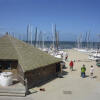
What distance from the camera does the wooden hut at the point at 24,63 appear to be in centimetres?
1467

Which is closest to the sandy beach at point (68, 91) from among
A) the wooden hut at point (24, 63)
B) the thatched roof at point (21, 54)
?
the wooden hut at point (24, 63)

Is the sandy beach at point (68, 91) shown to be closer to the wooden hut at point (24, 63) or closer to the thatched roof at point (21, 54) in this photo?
the wooden hut at point (24, 63)

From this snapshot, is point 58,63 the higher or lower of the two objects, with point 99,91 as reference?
higher

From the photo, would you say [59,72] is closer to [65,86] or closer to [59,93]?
[65,86]

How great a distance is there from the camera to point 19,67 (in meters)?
Answer: 15.4

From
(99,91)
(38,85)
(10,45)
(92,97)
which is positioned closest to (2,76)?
(38,85)

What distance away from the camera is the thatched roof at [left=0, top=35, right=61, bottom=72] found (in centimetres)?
1544

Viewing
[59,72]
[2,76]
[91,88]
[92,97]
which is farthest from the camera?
[59,72]

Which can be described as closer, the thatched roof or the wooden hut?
the wooden hut

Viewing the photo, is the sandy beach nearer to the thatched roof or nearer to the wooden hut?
the wooden hut

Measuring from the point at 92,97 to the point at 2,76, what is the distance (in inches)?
311

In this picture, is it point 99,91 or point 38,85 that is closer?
point 99,91

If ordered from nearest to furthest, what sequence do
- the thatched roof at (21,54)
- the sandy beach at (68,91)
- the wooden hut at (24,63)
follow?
the sandy beach at (68,91)
the wooden hut at (24,63)
the thatched roof at (21,54)

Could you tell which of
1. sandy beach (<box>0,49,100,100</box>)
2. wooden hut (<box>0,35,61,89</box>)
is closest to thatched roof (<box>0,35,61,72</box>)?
wooden hut (<box>0,35,61,89</box>)
